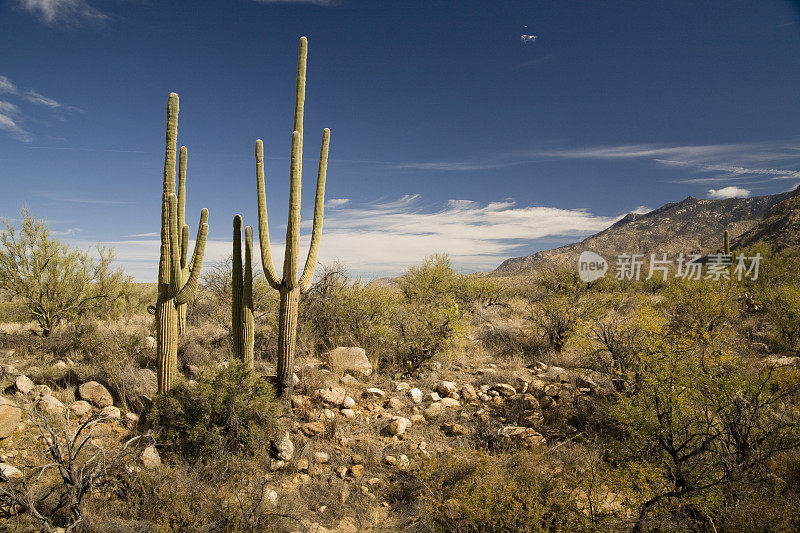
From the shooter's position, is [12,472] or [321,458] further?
[321,458]

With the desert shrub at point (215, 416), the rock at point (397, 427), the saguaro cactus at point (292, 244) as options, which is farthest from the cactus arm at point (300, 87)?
the rock at point (397, 427)

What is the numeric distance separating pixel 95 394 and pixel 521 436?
22.7ft

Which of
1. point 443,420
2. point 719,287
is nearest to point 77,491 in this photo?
point 443,420

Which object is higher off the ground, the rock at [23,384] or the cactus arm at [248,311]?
the cactus arm at [248,311]

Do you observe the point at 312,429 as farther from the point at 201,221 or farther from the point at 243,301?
the point at 201,221

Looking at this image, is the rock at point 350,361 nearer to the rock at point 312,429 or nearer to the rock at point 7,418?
the rock at point 312,429

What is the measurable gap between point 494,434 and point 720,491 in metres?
2.62

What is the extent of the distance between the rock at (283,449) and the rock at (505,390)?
3.98m

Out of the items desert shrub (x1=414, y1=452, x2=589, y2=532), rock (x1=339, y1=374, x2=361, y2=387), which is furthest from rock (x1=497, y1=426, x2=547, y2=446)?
rock (x1=339, y1=374, x2=361, y2=387)

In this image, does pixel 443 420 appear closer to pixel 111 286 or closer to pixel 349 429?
pixel 349 429

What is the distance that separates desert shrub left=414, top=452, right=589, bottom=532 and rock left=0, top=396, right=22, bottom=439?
560 centimetres

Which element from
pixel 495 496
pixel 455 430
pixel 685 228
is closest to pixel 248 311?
pixel 455 430

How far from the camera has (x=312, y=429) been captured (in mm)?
5762

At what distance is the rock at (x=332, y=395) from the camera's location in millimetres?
6453
